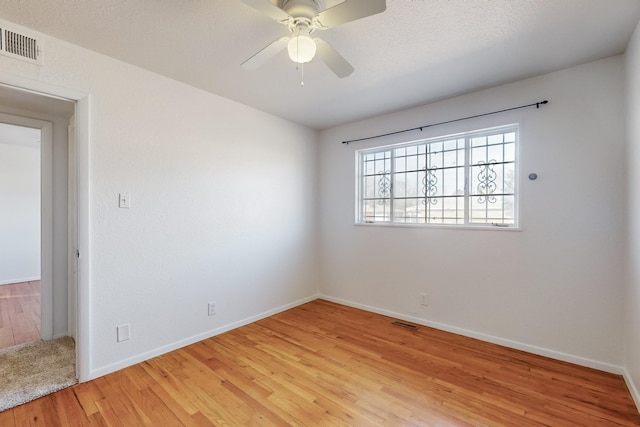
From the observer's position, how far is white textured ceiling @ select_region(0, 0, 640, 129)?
5.42 ft

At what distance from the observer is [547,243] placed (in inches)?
96.0

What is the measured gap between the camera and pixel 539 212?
2465mm

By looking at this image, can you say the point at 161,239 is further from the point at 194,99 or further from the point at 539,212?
the point at 539,212

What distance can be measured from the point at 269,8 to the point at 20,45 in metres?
1.75

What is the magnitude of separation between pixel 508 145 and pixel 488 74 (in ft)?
2.33

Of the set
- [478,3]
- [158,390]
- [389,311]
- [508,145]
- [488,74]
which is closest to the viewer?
[478,3]

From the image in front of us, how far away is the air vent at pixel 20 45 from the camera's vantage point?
1.76 m

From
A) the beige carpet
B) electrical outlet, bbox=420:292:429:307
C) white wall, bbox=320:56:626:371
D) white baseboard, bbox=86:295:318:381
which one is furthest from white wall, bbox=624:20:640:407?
the beige carpet

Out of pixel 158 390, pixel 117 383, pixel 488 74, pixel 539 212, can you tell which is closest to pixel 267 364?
pixel 158 390

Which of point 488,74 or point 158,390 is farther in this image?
point 488,74

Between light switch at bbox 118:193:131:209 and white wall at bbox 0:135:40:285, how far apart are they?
4.25 metres

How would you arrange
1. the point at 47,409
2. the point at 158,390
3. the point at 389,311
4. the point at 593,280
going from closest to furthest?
the point at 47,409 < the point at 158,390 < the point at 593,280 < the point at 389,311

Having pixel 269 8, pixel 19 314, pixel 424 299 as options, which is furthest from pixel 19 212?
pixel 424 299

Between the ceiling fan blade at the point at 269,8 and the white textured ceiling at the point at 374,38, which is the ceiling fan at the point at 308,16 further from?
the white textured ceiling at the point at 374,38
